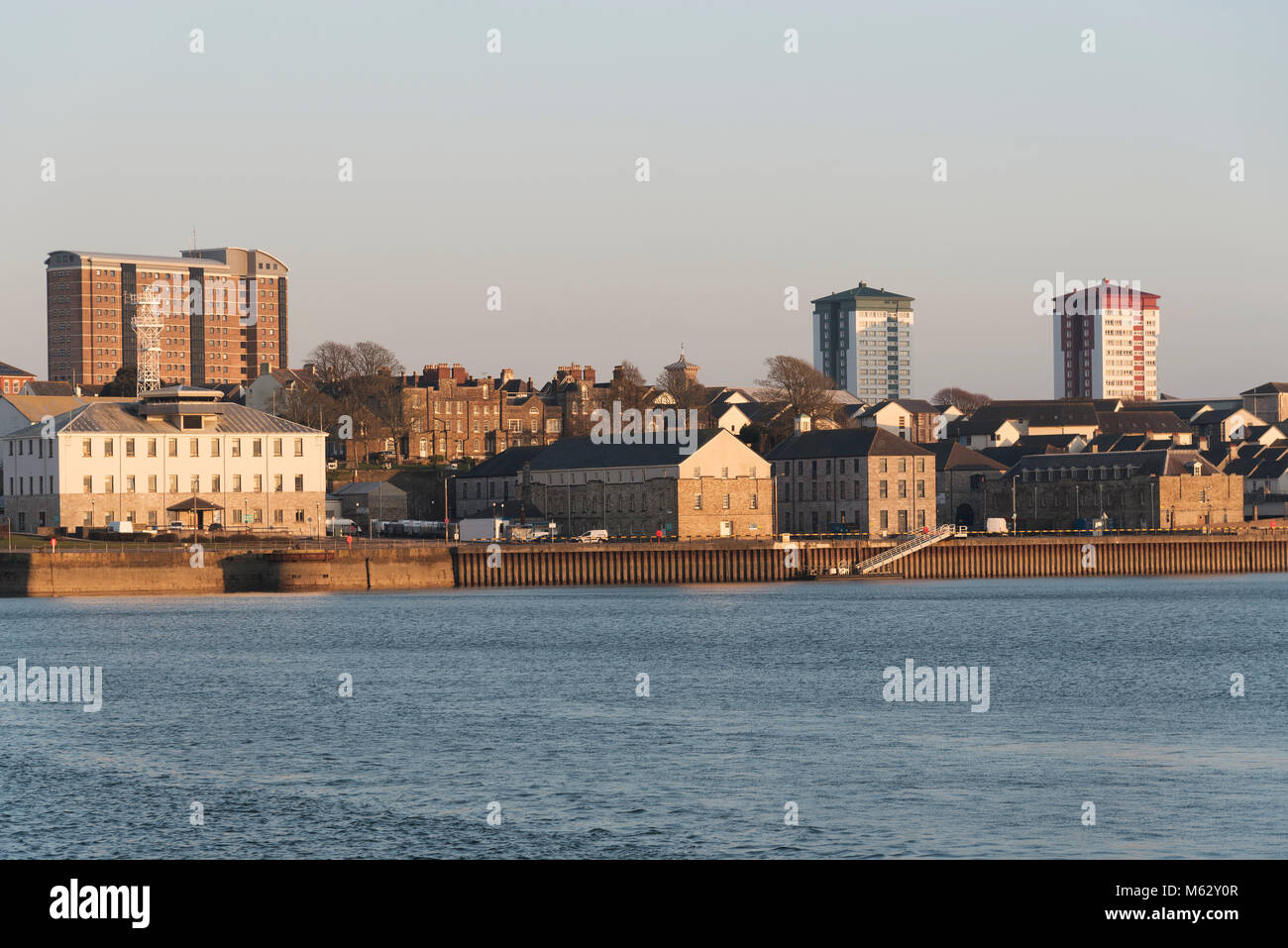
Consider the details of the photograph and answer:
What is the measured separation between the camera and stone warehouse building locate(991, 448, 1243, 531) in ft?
408

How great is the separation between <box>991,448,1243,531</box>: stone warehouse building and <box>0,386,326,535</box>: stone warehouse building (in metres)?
57.2

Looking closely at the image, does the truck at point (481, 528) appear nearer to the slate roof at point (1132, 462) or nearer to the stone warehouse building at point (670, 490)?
the stone warehouse building at point (670, 490)

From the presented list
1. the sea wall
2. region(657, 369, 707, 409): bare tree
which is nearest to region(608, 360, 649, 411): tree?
region(657, 369, 707, 409): bare tree

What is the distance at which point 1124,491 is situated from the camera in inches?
4938

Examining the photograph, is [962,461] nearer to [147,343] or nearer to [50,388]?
[147,343]

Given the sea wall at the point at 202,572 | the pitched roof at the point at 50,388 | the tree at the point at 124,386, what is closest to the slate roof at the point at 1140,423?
the tree at the point at 124,386

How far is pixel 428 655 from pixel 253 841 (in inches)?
1137

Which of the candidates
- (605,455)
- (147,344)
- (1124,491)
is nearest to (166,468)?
(147,344)

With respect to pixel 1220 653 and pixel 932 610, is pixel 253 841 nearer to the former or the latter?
pixel 1220 653

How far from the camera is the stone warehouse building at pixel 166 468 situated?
93.1 meters

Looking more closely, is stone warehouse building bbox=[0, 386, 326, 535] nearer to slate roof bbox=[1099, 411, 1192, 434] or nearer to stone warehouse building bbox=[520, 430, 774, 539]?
stone warehouse building bbox=[520, 430, 774, 539]
